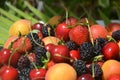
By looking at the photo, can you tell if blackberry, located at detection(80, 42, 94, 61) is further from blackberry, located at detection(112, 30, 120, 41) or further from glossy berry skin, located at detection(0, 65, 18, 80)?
glossy berry skin, located at detection(0, 65, 18, 80)

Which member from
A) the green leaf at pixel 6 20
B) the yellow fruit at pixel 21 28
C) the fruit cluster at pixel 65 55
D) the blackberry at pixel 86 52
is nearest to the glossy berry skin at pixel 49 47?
the fruit cluster at pixel 65 55

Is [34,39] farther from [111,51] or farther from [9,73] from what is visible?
[111,51]

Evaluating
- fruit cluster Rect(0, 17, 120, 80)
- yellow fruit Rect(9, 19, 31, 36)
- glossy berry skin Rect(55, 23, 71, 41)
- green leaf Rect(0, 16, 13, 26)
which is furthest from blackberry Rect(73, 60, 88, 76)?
green leaf Rect(0, 16, 13, 26)

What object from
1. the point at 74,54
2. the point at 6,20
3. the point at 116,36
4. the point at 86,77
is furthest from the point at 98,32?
the point at 6,20

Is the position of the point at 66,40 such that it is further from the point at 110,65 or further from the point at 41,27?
the point at 110,65

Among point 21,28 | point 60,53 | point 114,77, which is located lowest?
point 114,77

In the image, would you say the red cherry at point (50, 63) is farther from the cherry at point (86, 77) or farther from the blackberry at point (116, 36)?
the blackberry at point (116, 36)
